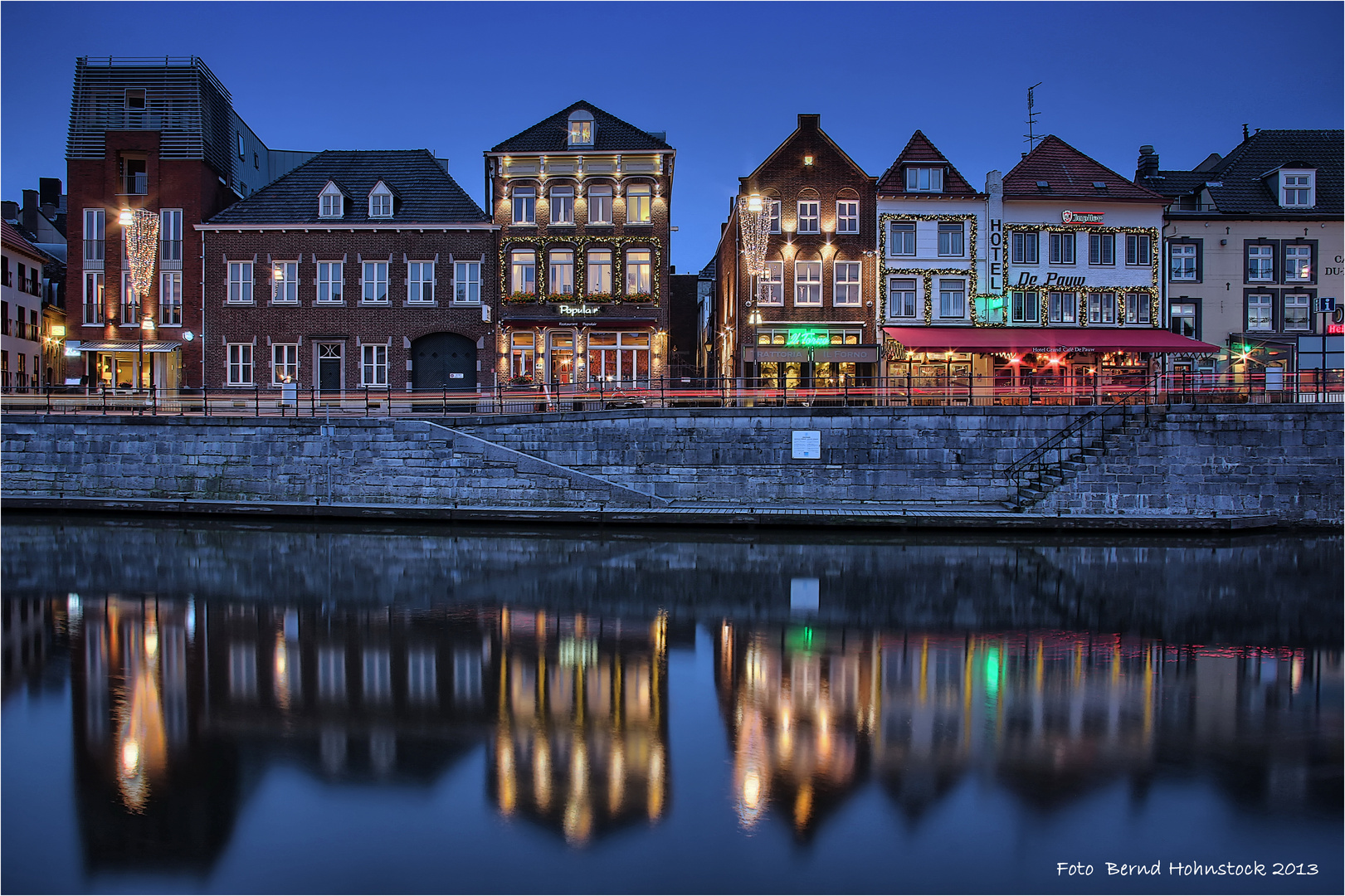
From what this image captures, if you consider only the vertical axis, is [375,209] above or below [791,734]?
above

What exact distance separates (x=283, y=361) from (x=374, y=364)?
11.5ft

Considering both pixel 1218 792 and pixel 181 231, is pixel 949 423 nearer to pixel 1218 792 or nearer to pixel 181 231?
pixel 1218 792

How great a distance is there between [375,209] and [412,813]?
3084cm

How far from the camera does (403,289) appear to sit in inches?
1357

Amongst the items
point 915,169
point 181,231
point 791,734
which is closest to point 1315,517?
point 915,169

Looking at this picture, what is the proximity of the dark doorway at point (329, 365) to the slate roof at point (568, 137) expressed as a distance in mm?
9629

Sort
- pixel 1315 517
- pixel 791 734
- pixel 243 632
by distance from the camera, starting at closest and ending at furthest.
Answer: pixel 791 734, pixel 243 632, pixel 1315 517

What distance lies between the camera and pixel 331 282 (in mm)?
34500

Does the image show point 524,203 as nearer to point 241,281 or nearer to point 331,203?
point 331,203

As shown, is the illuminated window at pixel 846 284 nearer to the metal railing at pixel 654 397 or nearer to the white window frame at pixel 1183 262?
the metal railing at pixel 654 397

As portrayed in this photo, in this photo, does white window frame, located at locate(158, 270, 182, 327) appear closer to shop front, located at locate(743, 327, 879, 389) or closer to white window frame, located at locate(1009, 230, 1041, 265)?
shop front, located at locate(743, 327, 879, 389)

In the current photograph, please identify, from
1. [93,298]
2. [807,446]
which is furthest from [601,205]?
[93,298]

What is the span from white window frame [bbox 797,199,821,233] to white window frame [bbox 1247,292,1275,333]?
703 inches

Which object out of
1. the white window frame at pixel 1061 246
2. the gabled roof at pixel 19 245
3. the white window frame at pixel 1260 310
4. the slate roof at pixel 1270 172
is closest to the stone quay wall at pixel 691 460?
the white window frame at pixel 1061 246
